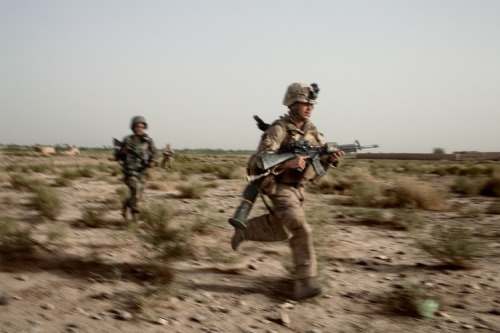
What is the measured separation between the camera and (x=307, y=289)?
12.0 feet

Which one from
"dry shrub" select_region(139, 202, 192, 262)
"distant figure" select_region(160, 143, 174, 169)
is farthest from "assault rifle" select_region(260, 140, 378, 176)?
"distant figure" select_region(160, 143, 174, 169)

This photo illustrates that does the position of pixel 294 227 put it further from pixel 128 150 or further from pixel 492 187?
pixel 492 187

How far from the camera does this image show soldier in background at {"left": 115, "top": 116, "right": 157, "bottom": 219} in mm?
7062

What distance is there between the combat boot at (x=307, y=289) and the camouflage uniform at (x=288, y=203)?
1.9 inches

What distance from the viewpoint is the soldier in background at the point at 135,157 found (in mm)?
7062

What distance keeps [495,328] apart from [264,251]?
9.61 feet

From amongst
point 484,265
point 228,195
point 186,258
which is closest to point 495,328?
point 484,265

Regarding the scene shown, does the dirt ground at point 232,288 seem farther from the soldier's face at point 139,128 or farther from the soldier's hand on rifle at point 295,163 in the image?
the soldier's face at point 139,128

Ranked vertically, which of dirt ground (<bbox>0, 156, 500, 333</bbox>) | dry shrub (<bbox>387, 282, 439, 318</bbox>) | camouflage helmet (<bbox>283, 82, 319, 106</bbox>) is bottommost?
dirt ground (<bbox>0, 156, 500, 333</bbox>)

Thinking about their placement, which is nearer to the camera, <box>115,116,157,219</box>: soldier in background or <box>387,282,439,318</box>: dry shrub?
<box>387,282,439,318</box>: dry shrub

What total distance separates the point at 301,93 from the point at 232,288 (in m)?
2.11

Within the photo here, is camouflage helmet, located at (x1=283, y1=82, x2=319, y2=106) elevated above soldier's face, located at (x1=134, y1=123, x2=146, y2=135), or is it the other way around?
camouflage helmet, located at (x1=283, y1=82, x2=319, y2=106)

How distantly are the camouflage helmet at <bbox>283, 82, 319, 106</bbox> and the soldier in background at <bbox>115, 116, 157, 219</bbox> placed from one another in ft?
12.5

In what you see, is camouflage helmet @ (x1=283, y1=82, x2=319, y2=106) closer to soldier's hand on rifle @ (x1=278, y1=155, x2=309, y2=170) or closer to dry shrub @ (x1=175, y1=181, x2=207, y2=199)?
soldier's hand on rifle @ (x1=278, y1=155, x2=309, y2=170)
